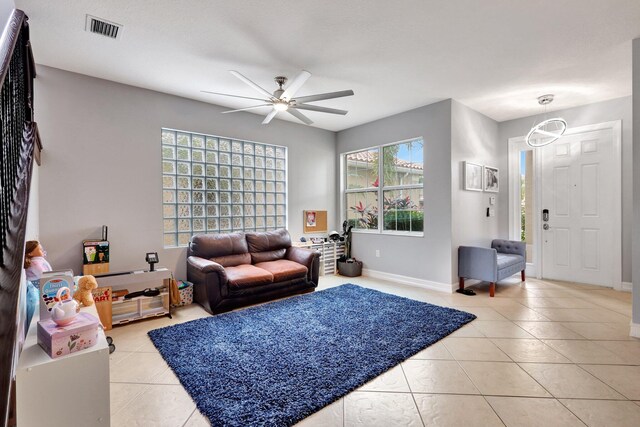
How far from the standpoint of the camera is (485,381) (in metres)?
2.10

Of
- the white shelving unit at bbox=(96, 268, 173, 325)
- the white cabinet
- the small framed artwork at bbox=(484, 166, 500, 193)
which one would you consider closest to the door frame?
the small framed artwork at bbox=(484, 166, 500, 193)

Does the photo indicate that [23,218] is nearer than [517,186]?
Yes

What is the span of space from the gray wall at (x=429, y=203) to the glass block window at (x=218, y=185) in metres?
1.82

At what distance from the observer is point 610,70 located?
3375mm

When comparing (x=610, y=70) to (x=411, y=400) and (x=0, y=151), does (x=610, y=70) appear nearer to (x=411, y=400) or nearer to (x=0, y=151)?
(x=411, y=400)

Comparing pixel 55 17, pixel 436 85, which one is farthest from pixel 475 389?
pixel 55 17

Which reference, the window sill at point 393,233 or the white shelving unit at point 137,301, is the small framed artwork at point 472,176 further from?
the white shelving unit at point 137,301

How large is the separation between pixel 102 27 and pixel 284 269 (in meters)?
3.04

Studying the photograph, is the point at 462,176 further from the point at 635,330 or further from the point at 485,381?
the point at 485,381

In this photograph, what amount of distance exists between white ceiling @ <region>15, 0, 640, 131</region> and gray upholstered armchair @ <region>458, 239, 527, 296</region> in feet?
7.00

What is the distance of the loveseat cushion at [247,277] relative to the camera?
11.5 feet

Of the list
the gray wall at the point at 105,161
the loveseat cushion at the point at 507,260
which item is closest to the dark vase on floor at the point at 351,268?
the loveseat cushion at the point at 507,260

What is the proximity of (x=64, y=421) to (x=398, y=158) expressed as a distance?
4.80 metres

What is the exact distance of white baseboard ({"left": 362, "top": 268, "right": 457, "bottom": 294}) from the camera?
432cm
